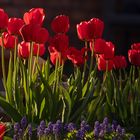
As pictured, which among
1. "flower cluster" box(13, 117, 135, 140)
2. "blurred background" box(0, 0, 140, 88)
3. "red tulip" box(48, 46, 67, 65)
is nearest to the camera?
"flower cluster" box(13, 117, 135, 140)

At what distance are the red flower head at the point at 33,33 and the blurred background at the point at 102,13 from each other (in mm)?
4326

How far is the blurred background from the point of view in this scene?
7602 millimetres

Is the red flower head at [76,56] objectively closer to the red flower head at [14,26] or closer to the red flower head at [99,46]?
the red flower head at [99,46]

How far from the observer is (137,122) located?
3562 mm

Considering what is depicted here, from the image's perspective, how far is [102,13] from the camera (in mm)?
7852

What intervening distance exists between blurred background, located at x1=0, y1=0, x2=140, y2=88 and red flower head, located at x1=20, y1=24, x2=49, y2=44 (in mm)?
4326

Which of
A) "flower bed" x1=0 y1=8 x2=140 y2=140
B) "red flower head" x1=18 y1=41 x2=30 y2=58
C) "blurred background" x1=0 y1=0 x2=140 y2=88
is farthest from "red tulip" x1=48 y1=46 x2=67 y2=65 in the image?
"blurred background" x1=0 y1=0 x2=140 y2=88

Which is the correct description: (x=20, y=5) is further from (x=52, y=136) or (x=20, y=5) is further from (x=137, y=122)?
(x=52, y=136)

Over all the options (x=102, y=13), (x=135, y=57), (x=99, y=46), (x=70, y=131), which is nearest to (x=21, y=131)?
(x=70, y=131)

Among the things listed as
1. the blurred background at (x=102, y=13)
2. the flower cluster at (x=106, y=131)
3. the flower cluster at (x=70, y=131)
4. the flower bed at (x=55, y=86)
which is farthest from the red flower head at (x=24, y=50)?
the blurred background at (x=102, y=13)

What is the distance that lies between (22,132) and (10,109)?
40cm

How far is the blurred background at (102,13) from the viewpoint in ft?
24.9

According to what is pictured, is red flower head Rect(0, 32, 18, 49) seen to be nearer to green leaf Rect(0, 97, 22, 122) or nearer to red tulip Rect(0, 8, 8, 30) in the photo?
red tulip Rect(0, 8, 8, 30)

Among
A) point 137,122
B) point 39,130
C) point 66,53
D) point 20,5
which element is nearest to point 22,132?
point 39,130
